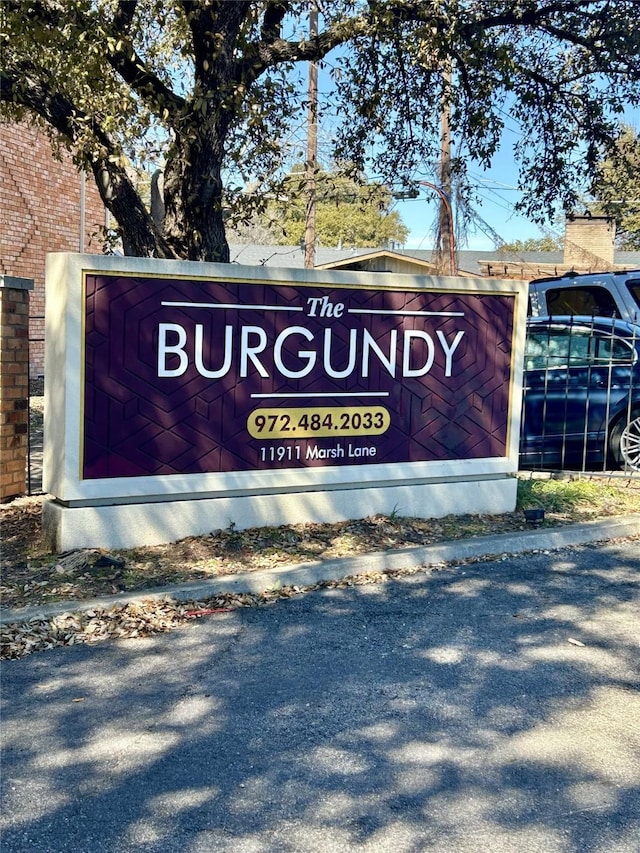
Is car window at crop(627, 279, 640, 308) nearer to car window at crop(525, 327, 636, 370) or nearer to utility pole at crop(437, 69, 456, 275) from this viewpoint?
car window at crop(525, 327, 636, 370)

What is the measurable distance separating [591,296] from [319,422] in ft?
19.8

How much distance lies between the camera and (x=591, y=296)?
11.4m

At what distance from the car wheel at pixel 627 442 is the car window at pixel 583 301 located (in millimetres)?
2323

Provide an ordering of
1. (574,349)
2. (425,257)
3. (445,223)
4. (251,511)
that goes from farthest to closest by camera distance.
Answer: (425,257), (445,223), (574,349), (251,511)

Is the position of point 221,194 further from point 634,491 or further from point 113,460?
point 634,491

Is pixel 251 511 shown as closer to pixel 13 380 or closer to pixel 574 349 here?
pixel 13 380

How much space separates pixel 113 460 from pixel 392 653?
240 cm

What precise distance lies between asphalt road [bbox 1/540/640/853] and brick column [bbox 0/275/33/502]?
293cm

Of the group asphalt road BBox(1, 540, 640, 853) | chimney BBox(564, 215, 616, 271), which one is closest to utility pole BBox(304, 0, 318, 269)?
asphalt road BBox(1, 540, 640, 853)

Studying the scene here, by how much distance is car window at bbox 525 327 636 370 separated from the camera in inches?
370

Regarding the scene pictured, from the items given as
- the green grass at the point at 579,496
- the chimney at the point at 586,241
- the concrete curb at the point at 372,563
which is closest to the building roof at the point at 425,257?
the chimney at the point at 586,241

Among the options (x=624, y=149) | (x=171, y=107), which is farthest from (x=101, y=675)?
(x=624, y=149)

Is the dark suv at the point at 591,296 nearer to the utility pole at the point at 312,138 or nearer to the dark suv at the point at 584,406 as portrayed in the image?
the dark suv at the point at 584,406

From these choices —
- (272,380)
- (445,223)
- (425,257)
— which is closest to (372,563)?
(272,380)
